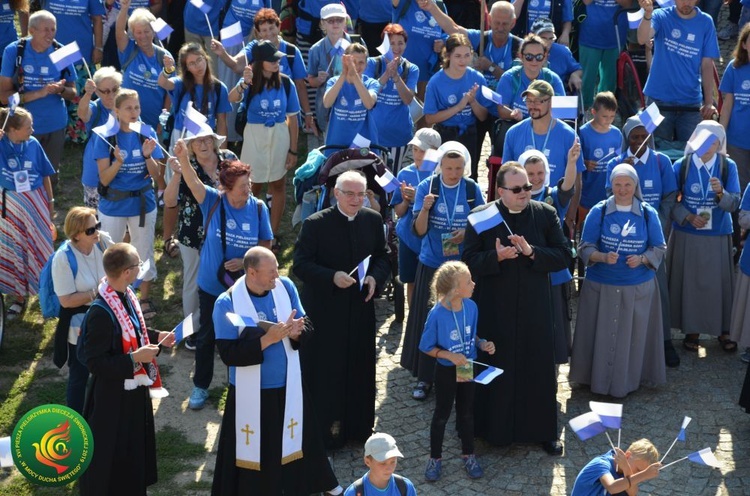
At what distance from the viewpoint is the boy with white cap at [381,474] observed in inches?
294

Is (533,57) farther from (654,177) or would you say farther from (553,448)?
(553,448)

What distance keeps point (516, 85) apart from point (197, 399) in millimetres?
4188

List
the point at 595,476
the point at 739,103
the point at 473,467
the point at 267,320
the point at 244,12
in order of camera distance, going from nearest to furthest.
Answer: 1. the point at 595,476
2. the point at 267,320
3. the point at 473,467
4. the point at 739,103
5. the point at 244,12

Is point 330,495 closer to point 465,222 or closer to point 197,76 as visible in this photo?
point 465,222

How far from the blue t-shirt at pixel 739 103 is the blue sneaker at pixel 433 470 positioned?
16.7ft

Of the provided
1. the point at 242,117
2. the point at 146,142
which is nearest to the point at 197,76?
the point at 242,117

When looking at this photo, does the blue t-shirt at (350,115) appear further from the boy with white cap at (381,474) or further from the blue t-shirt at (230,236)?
the boy with white cap at (381,474)

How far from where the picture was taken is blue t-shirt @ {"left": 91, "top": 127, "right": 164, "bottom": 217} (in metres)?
11.0

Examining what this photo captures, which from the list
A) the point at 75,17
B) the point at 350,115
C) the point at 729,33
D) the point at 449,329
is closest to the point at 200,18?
the point at 75,17

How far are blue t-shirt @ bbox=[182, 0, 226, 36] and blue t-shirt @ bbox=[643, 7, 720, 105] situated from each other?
184 inches

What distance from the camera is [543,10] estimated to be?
13977mm

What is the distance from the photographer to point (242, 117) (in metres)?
12.4

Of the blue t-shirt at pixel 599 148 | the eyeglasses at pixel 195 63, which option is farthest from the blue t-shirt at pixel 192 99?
the blue t-shirt at pixel 599 148

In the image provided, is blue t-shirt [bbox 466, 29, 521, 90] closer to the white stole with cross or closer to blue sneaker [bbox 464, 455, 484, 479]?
blue sneaker [bbox 464, 455, 484, 479]
